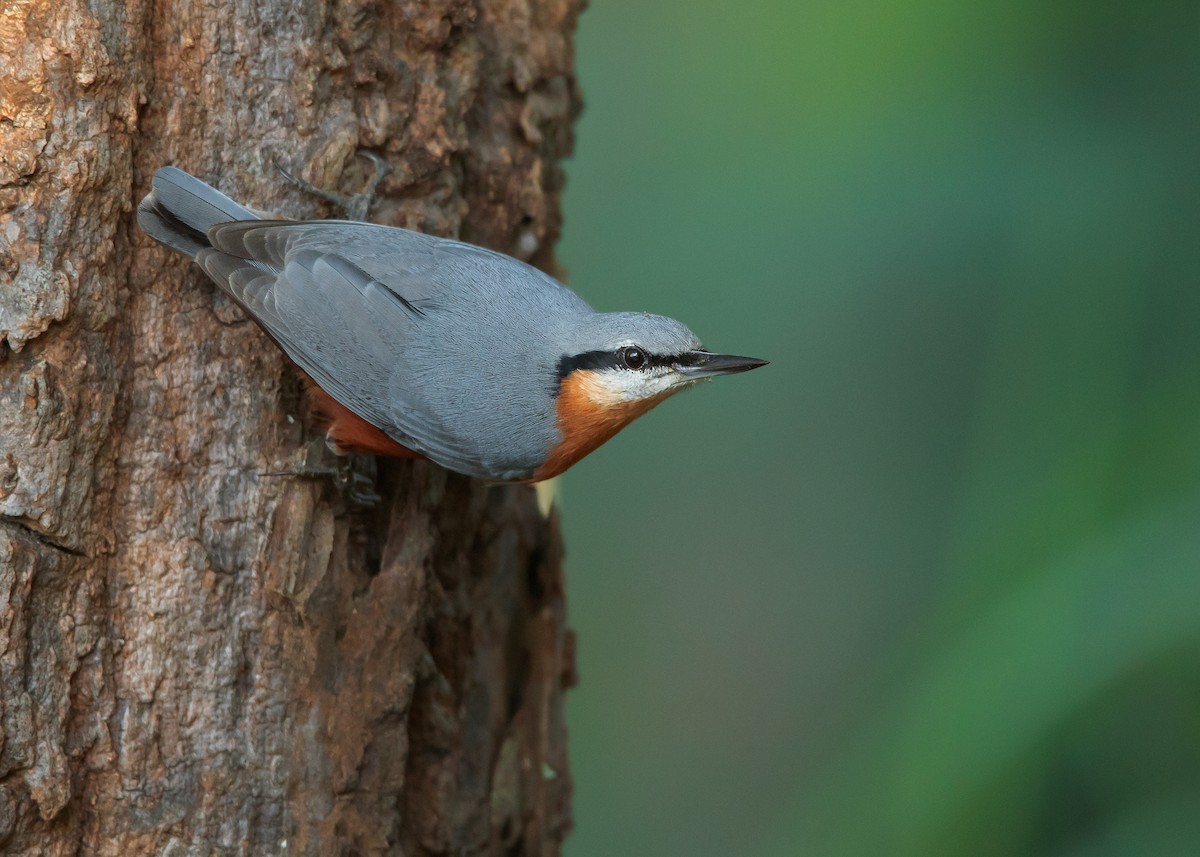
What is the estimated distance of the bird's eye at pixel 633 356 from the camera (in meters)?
2.11

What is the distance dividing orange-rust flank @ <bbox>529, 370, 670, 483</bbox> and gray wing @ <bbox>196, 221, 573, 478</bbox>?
0.22ft

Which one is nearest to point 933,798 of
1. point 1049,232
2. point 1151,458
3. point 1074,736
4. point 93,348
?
point 1074,736

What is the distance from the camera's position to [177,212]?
1.90m

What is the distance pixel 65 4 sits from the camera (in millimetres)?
1829

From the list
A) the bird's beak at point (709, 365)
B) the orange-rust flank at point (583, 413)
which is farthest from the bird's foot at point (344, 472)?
the bird's beak at point (709, 365)

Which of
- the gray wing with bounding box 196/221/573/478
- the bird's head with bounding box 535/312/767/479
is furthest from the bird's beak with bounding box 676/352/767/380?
the gray wing with bounding box 196/221/573/478

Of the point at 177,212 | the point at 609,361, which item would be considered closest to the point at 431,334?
the point at 609,361

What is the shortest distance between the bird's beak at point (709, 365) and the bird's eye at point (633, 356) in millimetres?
82

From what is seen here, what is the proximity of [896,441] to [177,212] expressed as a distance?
236 centimetres

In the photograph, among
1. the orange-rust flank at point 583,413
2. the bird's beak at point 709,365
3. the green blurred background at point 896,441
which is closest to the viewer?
the bird's beak at point 709,365

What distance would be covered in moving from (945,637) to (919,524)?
388 mm

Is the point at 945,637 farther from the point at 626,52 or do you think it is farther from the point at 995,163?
the point at 626,52

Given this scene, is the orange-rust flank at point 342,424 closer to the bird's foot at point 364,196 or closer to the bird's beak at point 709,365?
the bird's foot at point 364,196

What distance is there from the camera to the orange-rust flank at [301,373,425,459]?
7.04 ft
